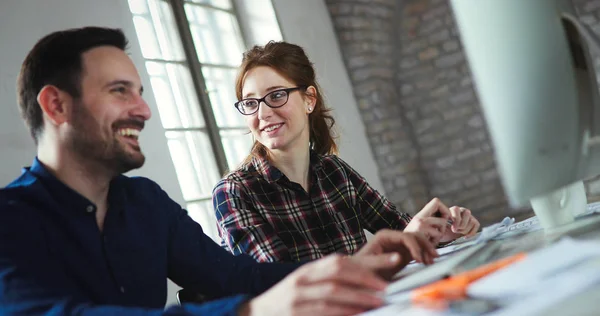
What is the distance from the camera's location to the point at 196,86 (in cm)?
365

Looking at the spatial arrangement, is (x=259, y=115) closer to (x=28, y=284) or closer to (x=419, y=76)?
(x=28, y=284)

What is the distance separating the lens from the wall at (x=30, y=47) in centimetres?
207

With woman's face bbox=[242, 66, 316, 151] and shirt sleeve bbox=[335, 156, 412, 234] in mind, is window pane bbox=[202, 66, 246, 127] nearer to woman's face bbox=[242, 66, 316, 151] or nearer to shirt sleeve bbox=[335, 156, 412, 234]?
woman's face bbox=[242, 66, 316, 151]

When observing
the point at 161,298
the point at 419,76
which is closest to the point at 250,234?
the point at 161,298

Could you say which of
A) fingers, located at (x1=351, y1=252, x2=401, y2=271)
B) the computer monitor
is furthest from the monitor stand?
fingers, located at (x1=351, y1=252, x2=401, y2=271)

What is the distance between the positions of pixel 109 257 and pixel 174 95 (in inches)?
93.0

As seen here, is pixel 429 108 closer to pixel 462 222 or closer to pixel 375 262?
pixel 462 222

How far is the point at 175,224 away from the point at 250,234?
266mm

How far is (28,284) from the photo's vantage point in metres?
0.93

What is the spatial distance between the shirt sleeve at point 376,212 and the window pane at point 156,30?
1681 mm

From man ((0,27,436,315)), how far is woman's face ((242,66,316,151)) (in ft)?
2.09

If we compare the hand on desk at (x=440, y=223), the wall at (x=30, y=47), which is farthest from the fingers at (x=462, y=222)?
the wall at (x=30, y=47)

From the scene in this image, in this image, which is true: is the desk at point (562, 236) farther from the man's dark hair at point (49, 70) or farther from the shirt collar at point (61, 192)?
the man's dark hair at point (49, 70)

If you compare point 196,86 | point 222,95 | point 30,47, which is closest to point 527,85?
point 30,47
